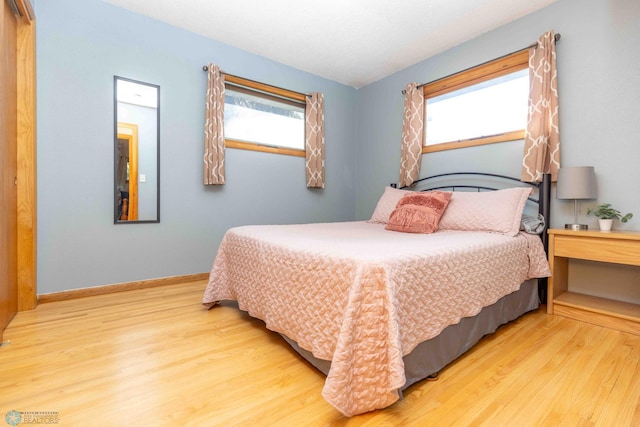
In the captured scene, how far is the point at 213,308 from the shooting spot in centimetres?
229

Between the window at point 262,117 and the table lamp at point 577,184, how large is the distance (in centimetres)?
261

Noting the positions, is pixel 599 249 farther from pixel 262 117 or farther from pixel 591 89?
pixel 262 117

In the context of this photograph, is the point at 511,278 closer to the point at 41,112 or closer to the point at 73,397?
the point at 73,397

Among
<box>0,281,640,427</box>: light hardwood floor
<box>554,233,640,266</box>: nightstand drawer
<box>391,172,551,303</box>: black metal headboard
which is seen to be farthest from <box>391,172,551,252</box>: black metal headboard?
<box>0,281,640,427</box>: light hardwood floor

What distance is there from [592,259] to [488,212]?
0.66 m

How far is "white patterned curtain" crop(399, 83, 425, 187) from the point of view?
11.1 feet

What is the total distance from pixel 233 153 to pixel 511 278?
2.78m

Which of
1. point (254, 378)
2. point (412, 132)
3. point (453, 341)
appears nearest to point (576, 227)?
point (453, 341)

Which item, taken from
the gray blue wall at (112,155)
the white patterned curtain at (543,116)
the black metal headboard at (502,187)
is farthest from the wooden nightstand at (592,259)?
the gray blue wall at (112,155)

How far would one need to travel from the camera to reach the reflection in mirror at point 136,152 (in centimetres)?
266

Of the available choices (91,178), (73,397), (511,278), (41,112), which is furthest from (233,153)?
(511,278)

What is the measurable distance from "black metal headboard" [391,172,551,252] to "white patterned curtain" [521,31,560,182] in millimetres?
96

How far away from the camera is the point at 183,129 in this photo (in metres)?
2.97

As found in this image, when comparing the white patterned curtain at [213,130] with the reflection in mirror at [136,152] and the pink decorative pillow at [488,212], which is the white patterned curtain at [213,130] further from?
the pink decorative pillow at [488,212]
